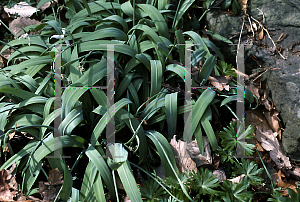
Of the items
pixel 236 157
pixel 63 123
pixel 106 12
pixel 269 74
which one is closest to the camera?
pixel 63 123

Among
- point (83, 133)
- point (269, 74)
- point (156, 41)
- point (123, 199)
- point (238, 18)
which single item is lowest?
point (123, 199)

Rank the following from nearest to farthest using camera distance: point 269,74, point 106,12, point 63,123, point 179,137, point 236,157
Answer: point 63,123 < point 236,157 < point 179,137 < point 269,74 < point 106,12

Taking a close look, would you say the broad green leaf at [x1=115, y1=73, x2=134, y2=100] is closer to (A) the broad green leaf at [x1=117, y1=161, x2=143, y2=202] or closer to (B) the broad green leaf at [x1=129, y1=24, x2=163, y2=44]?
(B) the broad green leaf at [x1=129, y1=24, x2=163, y2=44]

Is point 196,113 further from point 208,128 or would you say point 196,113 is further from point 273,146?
point 273,146

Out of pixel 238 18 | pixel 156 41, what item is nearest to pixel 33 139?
pixel 156 41

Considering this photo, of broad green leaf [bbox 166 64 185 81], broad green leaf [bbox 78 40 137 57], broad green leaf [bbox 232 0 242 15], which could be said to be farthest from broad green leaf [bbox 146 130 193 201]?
broad green leaf [bbox 232 0 242 15]

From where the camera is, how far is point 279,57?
2000mm

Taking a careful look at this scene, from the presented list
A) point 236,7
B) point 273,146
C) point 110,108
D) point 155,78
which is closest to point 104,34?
point 155,78

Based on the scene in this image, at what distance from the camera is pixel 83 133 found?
171 centimetres

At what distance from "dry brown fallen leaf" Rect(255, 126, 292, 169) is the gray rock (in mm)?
50

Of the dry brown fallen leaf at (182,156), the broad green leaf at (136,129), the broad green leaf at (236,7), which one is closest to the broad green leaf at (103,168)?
the broad green leaf at (136,129)

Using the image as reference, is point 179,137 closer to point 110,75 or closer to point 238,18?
point 110,75

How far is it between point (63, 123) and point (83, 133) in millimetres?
240

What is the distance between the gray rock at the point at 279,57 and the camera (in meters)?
1.77
